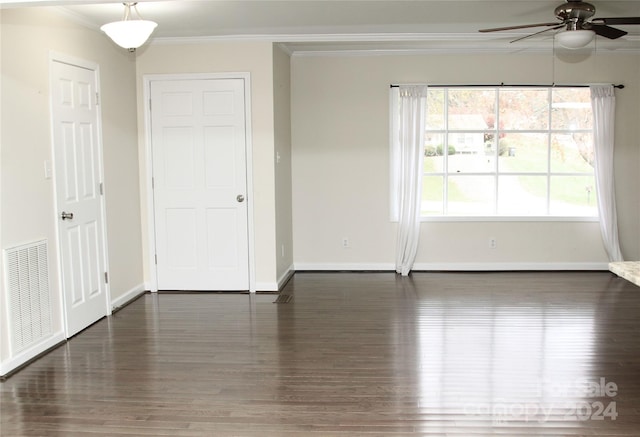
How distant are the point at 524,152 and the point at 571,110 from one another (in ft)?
2.29

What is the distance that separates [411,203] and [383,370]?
3294mm

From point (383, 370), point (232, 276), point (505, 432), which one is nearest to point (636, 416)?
point (505, 432)

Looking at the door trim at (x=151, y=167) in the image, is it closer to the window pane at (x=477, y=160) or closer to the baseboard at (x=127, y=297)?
the baseboard at (x=127, y=297)

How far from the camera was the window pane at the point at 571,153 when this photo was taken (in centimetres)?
703

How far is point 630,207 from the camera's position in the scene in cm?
699

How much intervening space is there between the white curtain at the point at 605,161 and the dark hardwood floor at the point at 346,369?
42.6 inches

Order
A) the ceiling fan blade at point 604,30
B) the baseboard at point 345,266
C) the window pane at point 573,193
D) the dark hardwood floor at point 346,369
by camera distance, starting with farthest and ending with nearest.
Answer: the baseboard at point 345,266, the window pane at point 573,193, the ceiling fan blade at point 604,30, the dark hardwood floor at point 346,369

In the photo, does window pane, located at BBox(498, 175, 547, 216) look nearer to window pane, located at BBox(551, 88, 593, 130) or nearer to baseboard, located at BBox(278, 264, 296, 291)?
window pane, located at BBox(551, 88, 593, 130)

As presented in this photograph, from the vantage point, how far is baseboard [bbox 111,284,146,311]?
5.50 metres

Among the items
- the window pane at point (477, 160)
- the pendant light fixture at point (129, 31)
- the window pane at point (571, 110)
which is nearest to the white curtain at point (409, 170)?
the window pane at point (477, 160)

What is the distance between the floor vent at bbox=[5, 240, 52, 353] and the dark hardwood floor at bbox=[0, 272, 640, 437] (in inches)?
8.5

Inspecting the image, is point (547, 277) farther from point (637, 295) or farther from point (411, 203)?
point (411, 203)

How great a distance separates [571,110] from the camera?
7000 mm

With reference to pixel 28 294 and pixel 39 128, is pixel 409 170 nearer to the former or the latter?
pixel 39 128
